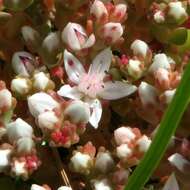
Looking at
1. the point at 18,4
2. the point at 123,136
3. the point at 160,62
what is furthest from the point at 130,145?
the point at 18,4

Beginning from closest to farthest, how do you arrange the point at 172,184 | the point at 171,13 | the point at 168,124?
the point at 168,124
the point at 172,184
the point at 171,13

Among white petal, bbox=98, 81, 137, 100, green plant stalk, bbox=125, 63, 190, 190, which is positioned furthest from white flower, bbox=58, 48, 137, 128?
green plant stalk, bbox=125, 63, 190, 190

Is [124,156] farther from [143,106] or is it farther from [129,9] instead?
[129,9]

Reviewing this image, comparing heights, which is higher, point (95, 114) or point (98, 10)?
point (98, 10)

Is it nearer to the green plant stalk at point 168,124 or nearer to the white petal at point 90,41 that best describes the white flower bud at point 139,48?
the white petal at point 90,41

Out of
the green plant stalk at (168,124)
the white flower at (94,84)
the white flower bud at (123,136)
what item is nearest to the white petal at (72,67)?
the white flower at (94,84)

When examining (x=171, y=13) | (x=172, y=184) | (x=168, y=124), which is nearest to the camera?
(x=168, y=124)

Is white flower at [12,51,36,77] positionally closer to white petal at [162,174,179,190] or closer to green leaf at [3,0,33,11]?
green leaf at [3,0,33,11]

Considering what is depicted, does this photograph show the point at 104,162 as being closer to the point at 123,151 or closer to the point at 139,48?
the point at 123,151
